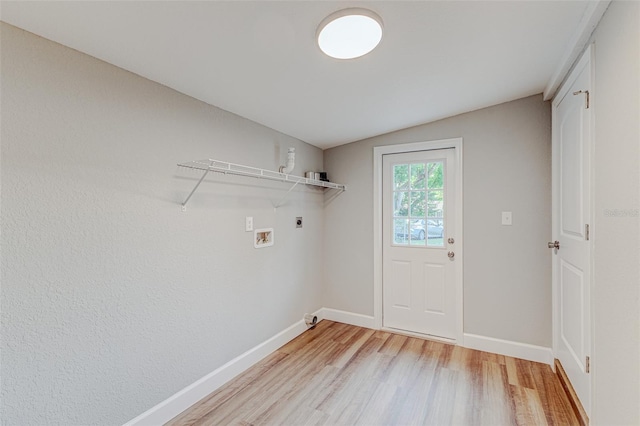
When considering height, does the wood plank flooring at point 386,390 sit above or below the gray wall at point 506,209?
below

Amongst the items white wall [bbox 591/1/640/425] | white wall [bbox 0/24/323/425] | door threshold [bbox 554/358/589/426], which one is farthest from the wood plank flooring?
white wall [bbox 591/1/640/425]

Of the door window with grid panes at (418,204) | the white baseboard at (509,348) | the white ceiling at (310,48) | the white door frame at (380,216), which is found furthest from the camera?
the door window with grid panes at (418,204)

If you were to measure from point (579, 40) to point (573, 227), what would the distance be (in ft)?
3.64

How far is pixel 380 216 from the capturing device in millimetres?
3168

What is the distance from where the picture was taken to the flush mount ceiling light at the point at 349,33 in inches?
50.6

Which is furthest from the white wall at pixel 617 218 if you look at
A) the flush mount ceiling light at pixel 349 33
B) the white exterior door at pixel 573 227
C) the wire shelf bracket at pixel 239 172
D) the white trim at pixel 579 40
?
the wire shelf bracket at pixel 239 172

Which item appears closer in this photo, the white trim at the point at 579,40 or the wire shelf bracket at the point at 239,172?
the white trim at the point at 579,40

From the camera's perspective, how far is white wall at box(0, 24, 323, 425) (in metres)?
1.24

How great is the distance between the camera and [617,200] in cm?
127

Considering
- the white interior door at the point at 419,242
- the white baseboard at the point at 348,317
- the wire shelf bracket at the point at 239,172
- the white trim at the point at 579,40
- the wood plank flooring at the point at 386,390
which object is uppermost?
the white trim at the point at 579,40

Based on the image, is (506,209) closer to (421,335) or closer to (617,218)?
(617,218)

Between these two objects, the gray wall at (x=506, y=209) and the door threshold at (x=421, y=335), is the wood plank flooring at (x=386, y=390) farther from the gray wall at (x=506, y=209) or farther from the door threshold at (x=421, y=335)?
the gray wall at (x=506, y=209)

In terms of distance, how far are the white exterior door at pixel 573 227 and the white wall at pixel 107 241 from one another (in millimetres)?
2237

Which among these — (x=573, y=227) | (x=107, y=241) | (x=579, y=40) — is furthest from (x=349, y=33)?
(x=573, y=227)
